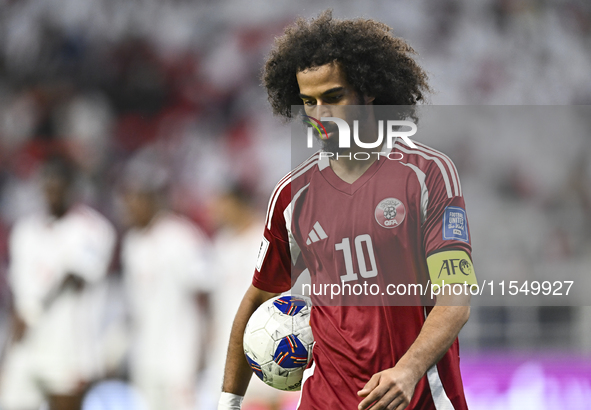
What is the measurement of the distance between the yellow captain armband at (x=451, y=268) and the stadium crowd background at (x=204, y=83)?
625 centimetres

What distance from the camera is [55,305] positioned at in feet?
18.7

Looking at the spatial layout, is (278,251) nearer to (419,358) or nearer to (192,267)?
(419,358)

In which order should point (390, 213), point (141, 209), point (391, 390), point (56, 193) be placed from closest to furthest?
point (391, 390), point (390, 213), point (56, 193), point (141, 209)

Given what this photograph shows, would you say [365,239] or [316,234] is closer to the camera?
[365,239]

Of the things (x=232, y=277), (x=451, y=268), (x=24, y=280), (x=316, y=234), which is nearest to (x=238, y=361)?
(x=316, y=234)

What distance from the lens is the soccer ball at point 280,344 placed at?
2.54 m

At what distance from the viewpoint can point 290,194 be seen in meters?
2.56

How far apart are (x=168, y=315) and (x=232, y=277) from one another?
66cm

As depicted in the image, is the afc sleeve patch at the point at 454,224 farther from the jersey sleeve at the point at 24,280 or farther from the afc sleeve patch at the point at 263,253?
the jersey sleeve at the point at 24,280

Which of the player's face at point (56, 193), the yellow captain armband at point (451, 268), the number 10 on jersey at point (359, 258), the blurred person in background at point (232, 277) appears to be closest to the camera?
the yellow captain armband at point (451, 268)

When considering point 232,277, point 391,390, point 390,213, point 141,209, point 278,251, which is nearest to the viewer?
point 391,390

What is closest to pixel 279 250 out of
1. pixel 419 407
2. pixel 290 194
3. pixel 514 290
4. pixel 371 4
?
pixel 290 194

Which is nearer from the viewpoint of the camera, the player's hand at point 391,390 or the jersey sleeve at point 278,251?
the player's hand at point 391,390

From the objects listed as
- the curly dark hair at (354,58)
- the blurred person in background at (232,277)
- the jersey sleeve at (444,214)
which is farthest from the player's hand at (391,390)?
the blurred person in background at (232,277)
